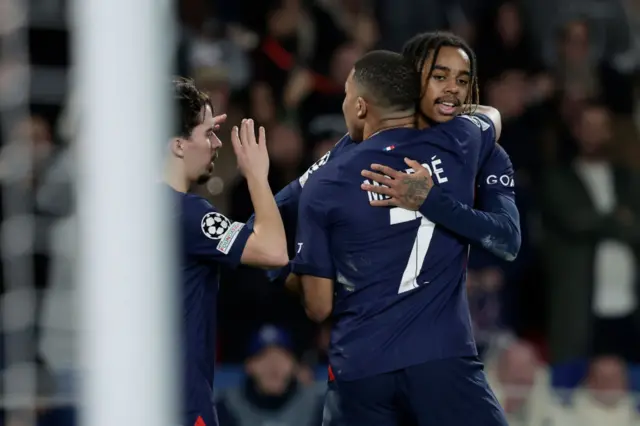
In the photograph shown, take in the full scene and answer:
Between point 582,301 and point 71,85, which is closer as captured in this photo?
point 71,85

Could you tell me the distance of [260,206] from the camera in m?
4.09

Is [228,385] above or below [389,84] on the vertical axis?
below

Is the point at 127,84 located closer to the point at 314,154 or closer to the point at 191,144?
the point at 191,144

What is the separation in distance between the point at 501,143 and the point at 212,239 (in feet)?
12.6

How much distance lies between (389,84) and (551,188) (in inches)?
150

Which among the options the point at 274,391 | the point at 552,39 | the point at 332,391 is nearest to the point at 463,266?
the point at 332,391

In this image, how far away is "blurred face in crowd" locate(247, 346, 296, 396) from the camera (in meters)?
6.85

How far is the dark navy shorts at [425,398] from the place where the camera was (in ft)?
13.2

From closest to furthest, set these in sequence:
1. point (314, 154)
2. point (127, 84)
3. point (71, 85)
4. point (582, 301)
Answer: point (127, 84) → point (71, 85) → point (314, 154) → point (582, 301)

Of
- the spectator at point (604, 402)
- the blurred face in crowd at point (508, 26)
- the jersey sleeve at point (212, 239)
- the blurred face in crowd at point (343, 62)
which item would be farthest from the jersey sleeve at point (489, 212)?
the blurred face in crowd at point (508, 26)

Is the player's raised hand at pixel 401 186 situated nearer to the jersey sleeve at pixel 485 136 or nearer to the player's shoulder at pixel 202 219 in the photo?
the jersey sleeve at pixel 485 136

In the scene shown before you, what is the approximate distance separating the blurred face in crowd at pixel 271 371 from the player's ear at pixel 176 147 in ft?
9.16

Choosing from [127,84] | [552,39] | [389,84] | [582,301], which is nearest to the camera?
[127,84]

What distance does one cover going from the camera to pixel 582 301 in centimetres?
787
